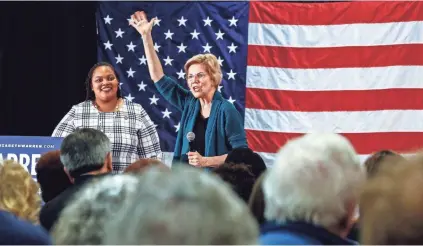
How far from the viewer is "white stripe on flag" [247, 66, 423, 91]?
19.7 ft

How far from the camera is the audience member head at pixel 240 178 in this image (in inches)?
112

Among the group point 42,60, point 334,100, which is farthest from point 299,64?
point 42,60

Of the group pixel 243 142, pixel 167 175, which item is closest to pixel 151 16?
pixel 243 142

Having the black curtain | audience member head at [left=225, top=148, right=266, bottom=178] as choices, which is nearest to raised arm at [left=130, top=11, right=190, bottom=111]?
the black curtain

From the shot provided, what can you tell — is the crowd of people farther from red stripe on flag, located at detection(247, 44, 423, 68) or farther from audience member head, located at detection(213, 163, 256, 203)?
red stripe on flag, located at detection(247, 44, 423, 68)

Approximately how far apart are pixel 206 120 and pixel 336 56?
1814 millimetres

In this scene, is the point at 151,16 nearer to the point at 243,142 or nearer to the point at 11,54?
the point at 11,54

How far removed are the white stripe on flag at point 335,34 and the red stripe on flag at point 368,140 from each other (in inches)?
29.3

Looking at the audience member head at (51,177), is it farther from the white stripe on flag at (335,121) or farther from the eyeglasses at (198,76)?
the white stripe on flag at (335,121)

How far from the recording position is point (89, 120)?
15.5ft

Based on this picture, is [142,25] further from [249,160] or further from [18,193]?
[18,193]

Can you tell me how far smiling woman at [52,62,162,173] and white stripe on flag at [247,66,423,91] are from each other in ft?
5.56

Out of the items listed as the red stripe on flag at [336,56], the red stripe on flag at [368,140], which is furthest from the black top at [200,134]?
the red stripe on flag at [336,56]

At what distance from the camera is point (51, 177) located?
3.15 metres
